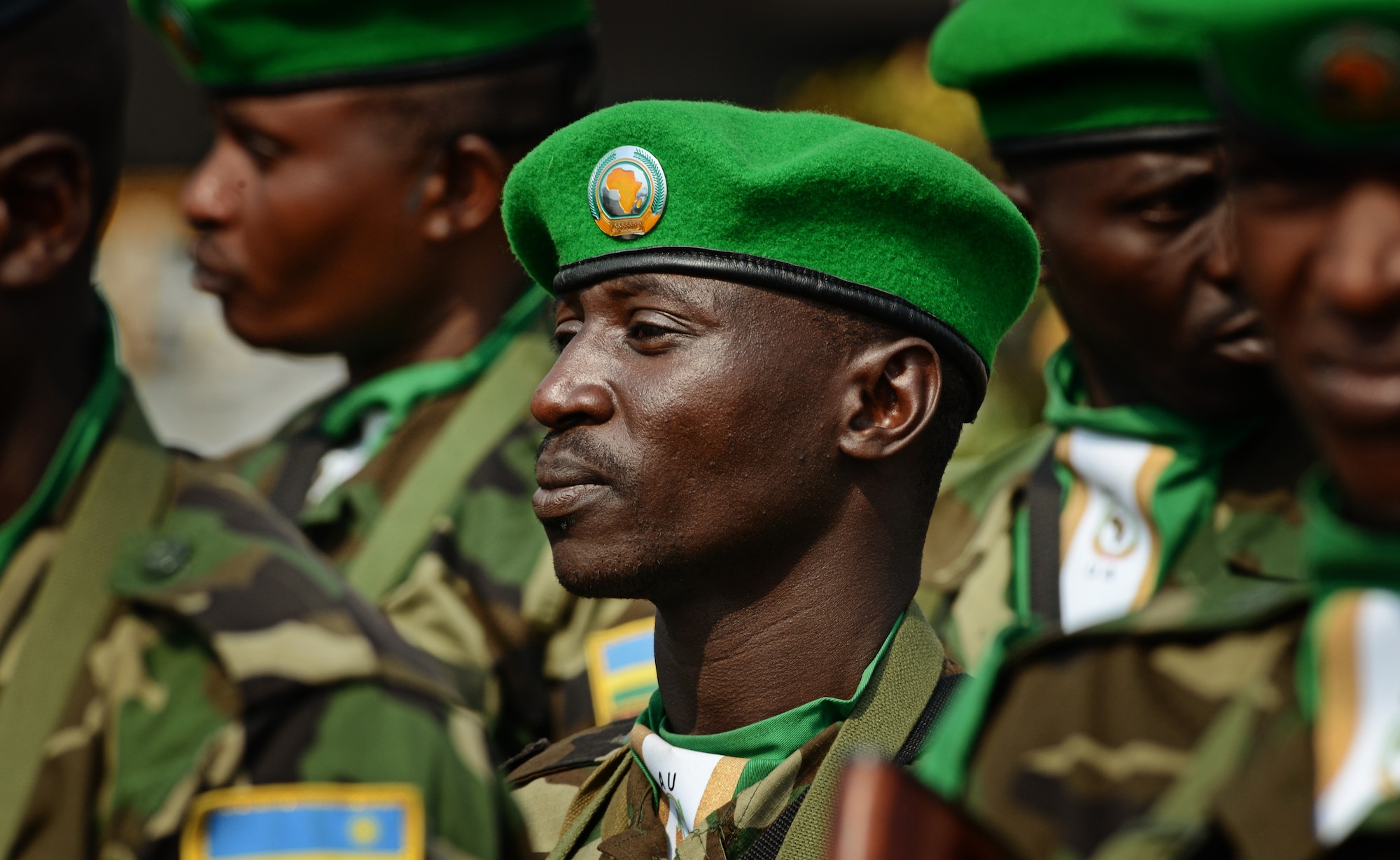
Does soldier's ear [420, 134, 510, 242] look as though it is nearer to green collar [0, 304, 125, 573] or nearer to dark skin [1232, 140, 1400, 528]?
green collar [0, 304, 125, 573]

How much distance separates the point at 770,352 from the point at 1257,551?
4.44 ft

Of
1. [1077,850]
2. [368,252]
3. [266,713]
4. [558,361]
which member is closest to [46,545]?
[266,713]

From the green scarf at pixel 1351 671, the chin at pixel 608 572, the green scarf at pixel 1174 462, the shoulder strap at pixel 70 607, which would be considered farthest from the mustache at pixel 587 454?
the green scarf at pixel 1174 462

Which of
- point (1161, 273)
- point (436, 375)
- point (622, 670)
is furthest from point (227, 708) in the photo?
point (436, 375)

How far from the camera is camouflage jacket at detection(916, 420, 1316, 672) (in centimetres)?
392

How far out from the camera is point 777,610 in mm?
3002

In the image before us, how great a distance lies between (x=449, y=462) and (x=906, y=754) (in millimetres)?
1873

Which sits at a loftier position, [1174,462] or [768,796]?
[768,796]

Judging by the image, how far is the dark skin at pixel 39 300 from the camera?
2.62 meters

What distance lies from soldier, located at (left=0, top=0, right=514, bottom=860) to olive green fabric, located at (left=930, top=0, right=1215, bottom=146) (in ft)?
6.76

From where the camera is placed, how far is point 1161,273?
398 centimetres

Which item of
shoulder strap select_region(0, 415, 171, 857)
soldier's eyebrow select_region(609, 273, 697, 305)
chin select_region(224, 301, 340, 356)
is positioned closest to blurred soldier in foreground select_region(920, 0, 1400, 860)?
shoulder strap select_region(0, 415, 171, 857)

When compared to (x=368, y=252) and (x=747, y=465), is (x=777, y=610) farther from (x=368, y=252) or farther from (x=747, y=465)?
(x=368, y=252)

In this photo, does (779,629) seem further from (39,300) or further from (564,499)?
(39,300)
